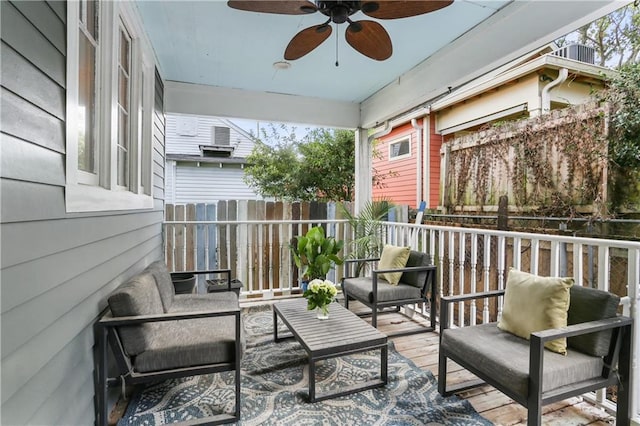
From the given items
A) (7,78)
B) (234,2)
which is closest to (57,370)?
(7,78)

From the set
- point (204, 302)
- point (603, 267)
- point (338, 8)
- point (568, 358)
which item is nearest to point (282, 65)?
point (338, 8)

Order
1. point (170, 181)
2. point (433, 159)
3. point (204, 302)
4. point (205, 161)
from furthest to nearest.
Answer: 1. point (205, 161)
2. point (170, 181)
3. point (433, 159)
4. point (204, 302)

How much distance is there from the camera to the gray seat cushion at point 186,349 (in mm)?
1880

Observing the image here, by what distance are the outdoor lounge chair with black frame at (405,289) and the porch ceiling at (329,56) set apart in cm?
185

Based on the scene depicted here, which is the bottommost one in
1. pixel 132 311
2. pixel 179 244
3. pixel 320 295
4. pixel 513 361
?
pixel 513 361

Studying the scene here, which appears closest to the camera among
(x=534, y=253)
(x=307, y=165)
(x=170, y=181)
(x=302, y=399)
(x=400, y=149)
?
(x=302, y=399)

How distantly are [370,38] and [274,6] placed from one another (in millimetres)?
744

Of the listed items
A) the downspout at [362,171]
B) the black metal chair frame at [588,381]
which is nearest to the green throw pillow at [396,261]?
the black metal chair frame at [588,381]

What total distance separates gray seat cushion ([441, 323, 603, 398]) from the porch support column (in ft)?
10.8

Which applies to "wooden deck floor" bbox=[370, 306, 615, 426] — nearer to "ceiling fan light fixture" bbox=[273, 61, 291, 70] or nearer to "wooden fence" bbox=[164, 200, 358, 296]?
"wooden fence" bbox=[164, 200, 358, 296]

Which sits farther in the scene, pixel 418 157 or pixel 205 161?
pixel 205 161

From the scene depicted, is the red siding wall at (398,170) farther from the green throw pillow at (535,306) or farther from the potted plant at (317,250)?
the green throw pillow at (535,306)

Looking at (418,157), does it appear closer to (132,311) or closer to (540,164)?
(540,164)

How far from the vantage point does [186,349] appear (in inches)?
75.5
